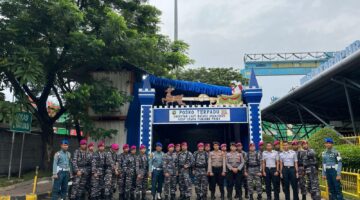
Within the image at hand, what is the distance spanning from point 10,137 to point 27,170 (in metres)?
2.16

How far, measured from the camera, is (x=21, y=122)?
40.6 ft

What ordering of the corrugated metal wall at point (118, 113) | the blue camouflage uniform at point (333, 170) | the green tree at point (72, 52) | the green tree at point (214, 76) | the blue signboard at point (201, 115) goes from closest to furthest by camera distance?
the blue camouflage uniform at point (333, 170) < the green tree at point (72, 52) < the blue signboard at point (201, 115) < the corrugated metal wall at point (118, 113) < the green tree at point (214, 76)

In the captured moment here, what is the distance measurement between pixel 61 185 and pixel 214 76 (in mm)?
20413

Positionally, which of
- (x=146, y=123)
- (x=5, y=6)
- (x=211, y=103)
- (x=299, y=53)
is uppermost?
(x=299, y=53)

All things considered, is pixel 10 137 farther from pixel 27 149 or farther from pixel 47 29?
pixel 47 29

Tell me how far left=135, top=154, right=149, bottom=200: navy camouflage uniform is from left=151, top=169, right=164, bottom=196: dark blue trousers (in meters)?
0.23

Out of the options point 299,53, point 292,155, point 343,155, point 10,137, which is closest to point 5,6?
point 10,137

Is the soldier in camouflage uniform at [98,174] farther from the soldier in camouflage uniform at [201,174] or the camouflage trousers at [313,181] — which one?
the camouflage trousers at [313,181]

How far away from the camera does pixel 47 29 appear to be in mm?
12195

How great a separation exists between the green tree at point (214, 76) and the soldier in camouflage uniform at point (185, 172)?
1802 cm

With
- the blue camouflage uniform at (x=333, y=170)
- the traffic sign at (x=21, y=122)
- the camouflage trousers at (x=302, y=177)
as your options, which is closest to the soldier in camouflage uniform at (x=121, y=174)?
the traffic sign at (x=21, y=122)

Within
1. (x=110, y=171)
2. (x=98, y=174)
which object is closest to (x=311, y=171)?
(x=110, y=171)

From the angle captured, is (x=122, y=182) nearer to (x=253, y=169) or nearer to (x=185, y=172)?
(x=185, y=172)

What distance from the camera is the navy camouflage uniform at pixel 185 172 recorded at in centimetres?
973
